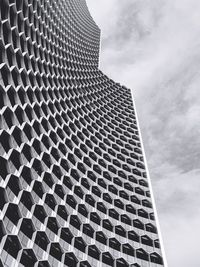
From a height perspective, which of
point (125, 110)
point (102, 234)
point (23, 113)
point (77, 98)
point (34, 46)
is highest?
point (125, 110)

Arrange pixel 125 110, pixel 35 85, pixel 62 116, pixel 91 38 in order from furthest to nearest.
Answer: pixel 91 38 → pixel 125 110 → pixel 62 116 → pixel 35 85

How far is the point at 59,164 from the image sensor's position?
2312 inches

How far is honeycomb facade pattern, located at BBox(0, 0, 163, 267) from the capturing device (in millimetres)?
43469

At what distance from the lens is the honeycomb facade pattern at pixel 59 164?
4347cm

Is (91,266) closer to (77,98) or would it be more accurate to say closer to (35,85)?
(35,85)

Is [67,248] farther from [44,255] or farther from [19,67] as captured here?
[19,67]

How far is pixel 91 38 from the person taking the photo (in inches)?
5433

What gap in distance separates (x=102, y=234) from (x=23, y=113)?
26688 mm

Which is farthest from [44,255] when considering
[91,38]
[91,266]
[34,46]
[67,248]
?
[91,38]

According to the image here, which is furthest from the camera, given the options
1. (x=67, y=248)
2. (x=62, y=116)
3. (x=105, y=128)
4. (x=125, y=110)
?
(x=125, y=110)

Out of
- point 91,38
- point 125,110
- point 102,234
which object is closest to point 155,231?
A: point 102,234

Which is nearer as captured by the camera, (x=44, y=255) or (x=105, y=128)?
(x=44, y=255)

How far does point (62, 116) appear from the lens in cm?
7200

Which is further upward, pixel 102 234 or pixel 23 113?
pixel 23 113
